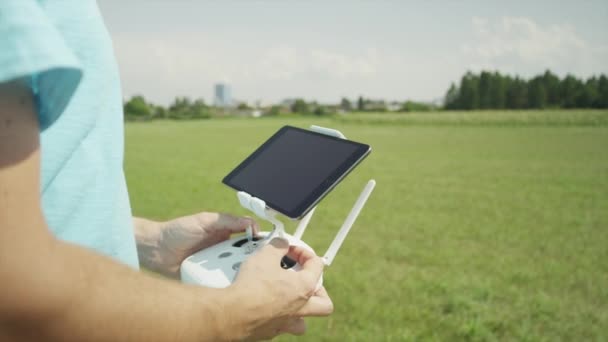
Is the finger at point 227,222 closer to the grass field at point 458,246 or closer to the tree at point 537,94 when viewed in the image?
the grass field at point 458,246

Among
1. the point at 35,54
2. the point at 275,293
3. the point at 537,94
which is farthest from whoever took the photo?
the point at 537,94

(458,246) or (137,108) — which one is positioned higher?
(137,108)

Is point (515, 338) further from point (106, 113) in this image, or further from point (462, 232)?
point (106, 113)

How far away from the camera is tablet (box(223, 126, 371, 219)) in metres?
1.37

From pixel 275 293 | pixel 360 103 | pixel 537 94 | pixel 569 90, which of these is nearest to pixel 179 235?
pixel 275 293

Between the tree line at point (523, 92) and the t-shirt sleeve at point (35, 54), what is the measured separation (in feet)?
235

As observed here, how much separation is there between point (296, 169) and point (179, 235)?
1.63ft

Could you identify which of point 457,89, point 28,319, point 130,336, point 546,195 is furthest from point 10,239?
point 457,89

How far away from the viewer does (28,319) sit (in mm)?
656

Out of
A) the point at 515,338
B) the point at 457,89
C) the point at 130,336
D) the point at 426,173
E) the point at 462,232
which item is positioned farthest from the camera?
the point at 457,89

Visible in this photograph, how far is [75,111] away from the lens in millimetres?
810

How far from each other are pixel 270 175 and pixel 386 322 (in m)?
2.89

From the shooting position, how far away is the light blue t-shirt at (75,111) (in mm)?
631

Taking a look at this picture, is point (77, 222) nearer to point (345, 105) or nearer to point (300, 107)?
point (300, 107)
